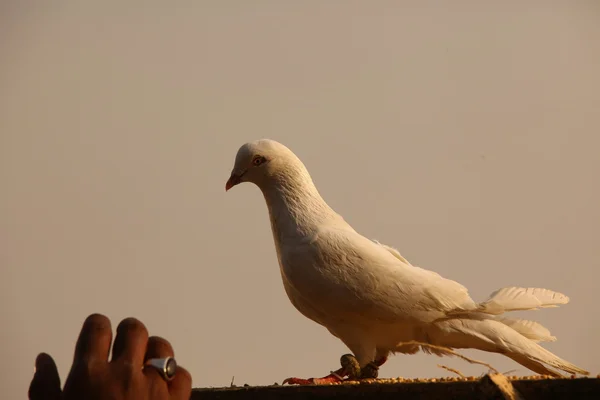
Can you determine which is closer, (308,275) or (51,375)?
(51,375)

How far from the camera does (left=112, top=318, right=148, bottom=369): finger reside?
2.72m

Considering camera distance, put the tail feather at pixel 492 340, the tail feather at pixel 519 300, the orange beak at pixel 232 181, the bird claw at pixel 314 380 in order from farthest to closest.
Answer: the orange beak at pixel 232 181, the tail feather at pixel 519 300, the tail feather at pixel 492 340, the bird claw at pixel 314 380

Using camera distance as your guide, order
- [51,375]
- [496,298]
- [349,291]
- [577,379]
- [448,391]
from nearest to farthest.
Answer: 1. [51,375]
2. [577,379]
3. [448,391]
4. [349,291]
5. [496,298]

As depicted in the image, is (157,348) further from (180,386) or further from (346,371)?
(346,371)

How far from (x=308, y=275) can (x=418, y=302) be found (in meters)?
0.67

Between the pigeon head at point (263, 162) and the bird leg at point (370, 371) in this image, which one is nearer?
the bird leg at point (370, 371)

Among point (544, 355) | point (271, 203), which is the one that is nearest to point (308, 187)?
point (271, 203)

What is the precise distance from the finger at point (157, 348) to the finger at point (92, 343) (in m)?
0.14

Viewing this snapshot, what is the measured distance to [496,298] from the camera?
5.51 metres

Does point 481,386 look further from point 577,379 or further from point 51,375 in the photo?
point 51,375

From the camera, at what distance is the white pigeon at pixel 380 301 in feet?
16.9

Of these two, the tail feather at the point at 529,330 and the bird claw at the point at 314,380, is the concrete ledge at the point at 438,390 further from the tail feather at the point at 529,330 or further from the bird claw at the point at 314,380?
the tail feather at the point at 529,330

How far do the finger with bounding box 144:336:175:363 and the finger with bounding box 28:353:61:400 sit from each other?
0.28m

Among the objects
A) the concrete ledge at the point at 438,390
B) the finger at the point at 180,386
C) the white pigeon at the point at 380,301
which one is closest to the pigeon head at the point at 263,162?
the white pigeon at the point at 380,301
